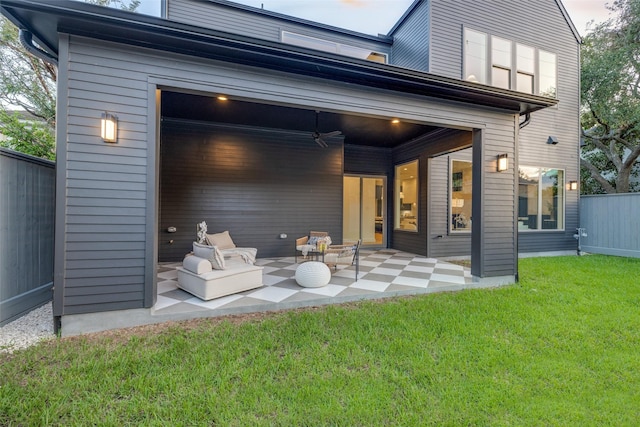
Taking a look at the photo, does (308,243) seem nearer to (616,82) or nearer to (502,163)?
(502,163)

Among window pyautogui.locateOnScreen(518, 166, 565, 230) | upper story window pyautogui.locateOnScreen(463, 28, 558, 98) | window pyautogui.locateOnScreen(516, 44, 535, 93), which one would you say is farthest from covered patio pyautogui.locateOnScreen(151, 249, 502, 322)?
window pyautogui.locateOnScreen(516, 44, 535, 93)

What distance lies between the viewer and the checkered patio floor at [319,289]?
3.58 m

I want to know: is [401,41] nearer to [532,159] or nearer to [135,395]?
[532,159]

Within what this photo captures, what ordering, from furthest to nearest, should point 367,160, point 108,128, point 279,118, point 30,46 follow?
point 367,160
point 279,118
point 30,46
point 108,128

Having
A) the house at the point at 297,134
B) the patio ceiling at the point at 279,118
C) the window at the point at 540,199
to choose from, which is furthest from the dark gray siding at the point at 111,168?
the window at the point at 540,199

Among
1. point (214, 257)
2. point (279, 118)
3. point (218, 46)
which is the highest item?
point (279, 118)

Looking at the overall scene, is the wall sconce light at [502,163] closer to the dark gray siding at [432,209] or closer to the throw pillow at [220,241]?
the dark gray siding at [432,209]

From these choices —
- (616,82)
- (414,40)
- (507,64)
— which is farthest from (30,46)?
(616,82)

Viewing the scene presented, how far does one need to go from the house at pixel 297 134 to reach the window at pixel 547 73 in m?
0.05

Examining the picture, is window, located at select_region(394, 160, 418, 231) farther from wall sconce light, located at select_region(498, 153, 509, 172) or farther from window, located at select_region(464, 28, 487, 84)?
wall sconce light, located at select_region(498, 153, 509, 172)

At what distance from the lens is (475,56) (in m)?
7.34

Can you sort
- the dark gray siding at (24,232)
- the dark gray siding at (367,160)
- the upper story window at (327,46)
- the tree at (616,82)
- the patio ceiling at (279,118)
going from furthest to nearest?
the tree at (616,82)
the dark gray siding at (367,160)
the upper story window at (327,46)
the patio ceiling at (279,118)
the dark gray siding at (24,232)

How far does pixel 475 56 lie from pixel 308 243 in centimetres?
656

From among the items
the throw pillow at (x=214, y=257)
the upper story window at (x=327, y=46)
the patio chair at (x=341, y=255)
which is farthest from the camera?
the upper story window at (x=327, y=46)
